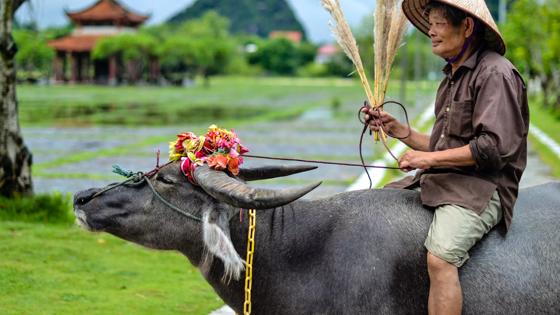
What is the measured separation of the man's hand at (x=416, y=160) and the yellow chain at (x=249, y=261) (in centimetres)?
72

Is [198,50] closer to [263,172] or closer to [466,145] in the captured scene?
[263,172]

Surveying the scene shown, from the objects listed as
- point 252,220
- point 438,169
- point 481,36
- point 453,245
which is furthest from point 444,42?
point 252,220

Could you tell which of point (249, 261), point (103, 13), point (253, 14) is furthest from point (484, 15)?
point (253, 14)

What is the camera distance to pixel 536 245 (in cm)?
375

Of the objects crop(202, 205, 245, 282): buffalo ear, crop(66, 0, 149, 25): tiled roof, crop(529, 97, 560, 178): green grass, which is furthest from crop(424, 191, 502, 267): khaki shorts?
crop(66, 0, 149, 25): tiled roof

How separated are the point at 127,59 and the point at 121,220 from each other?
6554cm

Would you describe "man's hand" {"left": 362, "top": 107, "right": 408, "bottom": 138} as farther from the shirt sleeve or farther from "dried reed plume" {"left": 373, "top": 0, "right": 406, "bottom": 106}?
the shirt sleeve

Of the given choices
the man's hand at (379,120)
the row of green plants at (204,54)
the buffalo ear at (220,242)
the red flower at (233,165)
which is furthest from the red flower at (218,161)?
the row of green plants at (204,54)

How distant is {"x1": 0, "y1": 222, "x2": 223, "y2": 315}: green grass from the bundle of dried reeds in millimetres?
2468

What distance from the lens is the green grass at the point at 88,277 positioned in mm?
5832

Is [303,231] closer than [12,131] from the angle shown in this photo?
Yes

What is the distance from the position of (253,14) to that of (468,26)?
151945 millimetres

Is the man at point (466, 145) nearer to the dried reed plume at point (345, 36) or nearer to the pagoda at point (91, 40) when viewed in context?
the dried reed plume at point (345, 36)

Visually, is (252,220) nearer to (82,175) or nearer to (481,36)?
(481,36)
